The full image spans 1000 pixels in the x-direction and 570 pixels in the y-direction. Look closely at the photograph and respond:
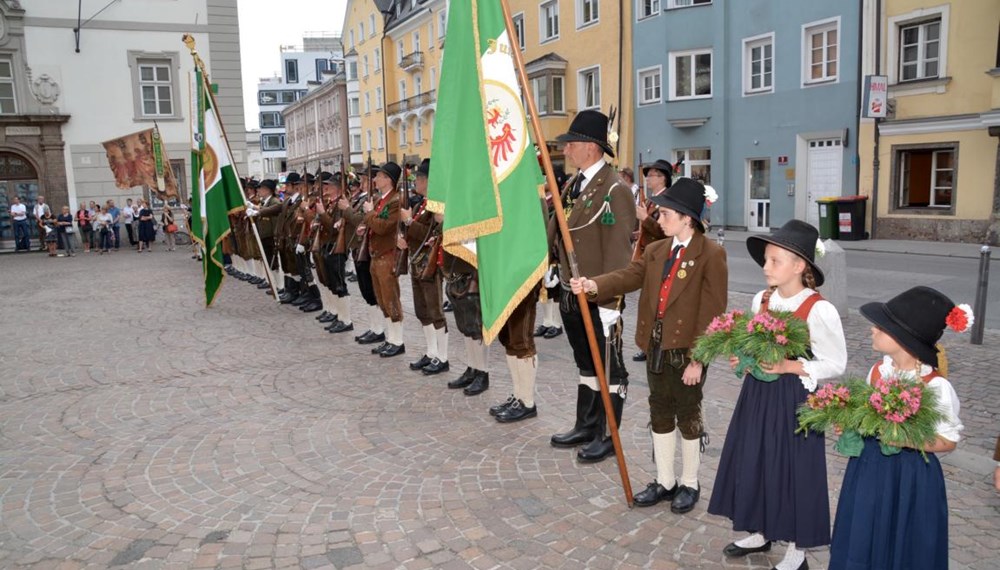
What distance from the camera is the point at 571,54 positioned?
31.9 m

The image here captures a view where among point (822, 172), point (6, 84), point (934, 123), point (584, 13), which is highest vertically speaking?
point (584, 13)

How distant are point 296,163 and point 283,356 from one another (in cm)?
8290

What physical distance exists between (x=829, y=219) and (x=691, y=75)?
817 centimetres

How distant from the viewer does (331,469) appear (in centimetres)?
533

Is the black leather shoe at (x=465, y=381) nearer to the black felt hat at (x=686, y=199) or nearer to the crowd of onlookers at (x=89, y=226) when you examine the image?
the black felt hat at (x=686, y=199)

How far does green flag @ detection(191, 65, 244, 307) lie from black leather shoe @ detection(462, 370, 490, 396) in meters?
6.59

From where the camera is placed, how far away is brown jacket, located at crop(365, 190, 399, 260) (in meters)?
8.33

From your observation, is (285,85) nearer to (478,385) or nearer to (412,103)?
(412,103)

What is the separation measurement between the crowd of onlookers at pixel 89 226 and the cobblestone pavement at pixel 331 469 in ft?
61.2

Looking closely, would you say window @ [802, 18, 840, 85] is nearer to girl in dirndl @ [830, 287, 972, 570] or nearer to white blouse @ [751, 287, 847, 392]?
white blouse @ [751, 287, 847, 392]

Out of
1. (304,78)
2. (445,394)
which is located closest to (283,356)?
(445,394)

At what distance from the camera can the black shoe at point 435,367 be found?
789 centimetres

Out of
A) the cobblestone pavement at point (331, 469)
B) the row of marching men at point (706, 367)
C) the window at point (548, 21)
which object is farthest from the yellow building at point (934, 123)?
the window at point (548, 21)

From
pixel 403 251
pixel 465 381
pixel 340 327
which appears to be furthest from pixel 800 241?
pixel 340 327
